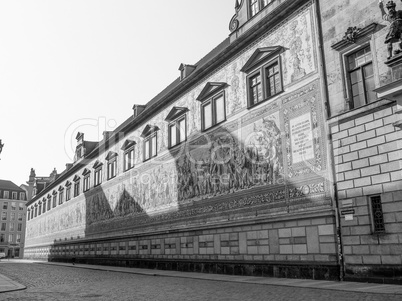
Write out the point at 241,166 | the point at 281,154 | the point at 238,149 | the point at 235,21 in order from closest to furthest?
the point at 281,154 < the point at 241,166 < the point at 238,149 < the point at 235,21

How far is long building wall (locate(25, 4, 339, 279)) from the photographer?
14.8 meters

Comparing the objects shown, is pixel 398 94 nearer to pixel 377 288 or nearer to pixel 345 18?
pixel 345 18

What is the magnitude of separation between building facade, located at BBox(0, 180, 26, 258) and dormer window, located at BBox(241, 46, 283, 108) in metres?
82.1

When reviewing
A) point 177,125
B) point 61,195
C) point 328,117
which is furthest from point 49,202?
point 328,117

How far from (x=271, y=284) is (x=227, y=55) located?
11.2m

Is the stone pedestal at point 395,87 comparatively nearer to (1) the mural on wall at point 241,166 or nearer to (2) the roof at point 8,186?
(1) the mural on wall at point 241,166

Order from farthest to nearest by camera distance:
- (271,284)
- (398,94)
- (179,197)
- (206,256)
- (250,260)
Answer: (179,197) < (206,256) < (250,260) < (271,284) < (398,94)

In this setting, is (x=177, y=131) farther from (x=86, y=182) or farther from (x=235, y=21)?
(x=86, y=182)

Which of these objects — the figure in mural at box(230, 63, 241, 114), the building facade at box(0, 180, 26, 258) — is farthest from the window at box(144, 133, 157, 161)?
the building facade at box(0, 180, 26, 258)

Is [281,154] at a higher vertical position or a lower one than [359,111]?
lower

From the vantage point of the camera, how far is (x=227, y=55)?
20.4 metres

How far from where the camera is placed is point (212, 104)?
2131cm

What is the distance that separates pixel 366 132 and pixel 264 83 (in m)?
5.71

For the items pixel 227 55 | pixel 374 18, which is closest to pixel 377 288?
pixel 374 18
